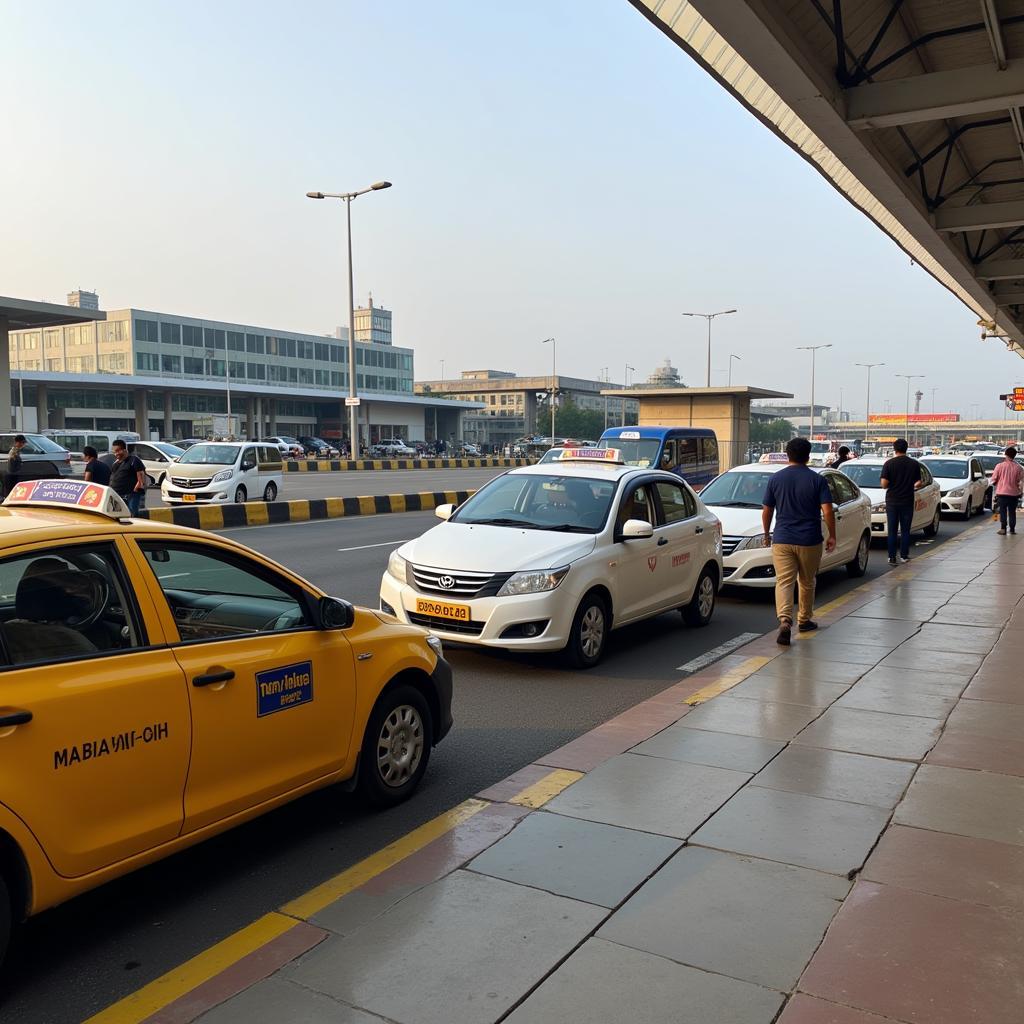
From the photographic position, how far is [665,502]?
900 centimetres

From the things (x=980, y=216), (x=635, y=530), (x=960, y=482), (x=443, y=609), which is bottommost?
(x=443, y=609)

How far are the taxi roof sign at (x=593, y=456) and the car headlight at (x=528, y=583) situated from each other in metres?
2.95

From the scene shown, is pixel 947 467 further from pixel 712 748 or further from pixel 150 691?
pixel 150 691

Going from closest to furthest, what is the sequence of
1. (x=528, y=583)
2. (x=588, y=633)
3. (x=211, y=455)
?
1. (x=528, y=583)
2. (x=588, y=633)
3. (x=211, y=455)

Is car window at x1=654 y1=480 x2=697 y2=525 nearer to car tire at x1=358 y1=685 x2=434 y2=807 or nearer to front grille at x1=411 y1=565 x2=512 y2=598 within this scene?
front grille at x1=411 y1=565 x2=512 y2=598

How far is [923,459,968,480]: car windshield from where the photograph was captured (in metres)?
24.4

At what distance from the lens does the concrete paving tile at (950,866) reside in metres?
3.72

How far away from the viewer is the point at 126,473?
51.2ft

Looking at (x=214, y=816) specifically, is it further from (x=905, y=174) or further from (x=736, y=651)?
(x=905, y=174)

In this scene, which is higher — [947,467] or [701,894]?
[947,467]

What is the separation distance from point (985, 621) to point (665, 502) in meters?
3.66

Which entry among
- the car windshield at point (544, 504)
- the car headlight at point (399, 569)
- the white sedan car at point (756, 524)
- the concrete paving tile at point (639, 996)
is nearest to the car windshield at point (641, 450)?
the white sedan car at point (756, 524)

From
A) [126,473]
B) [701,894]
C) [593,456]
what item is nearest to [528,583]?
[701,894]

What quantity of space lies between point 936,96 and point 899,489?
664 centimetres
